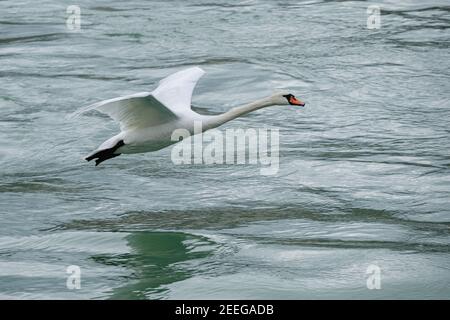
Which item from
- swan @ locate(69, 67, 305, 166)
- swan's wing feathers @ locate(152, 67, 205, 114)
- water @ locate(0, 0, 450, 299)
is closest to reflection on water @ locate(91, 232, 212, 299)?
water @ locate(0, 0, 450, 299)

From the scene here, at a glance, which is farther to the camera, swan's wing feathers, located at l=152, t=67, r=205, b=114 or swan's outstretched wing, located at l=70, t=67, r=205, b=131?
swan's wing feathers, located at l=152, t=67, r=205, b=114

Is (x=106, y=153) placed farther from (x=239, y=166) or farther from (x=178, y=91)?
(x=239, y=166)

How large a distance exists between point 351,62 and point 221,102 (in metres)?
2.21

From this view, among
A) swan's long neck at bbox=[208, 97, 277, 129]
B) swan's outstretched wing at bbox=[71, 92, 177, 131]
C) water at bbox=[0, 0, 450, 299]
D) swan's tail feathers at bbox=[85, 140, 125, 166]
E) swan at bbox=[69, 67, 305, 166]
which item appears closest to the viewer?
water at bbox=[0, 0, 450, 299]

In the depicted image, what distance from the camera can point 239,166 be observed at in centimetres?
1272

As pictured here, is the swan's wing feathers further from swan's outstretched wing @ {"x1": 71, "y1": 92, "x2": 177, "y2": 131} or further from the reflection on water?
the reflection on water

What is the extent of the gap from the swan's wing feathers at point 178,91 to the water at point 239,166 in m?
0.97

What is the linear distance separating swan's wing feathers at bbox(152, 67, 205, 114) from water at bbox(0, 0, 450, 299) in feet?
3.20

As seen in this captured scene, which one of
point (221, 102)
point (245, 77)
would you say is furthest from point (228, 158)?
point (245, 77)

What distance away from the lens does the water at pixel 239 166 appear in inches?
380

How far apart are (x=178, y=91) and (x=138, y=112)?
107cm

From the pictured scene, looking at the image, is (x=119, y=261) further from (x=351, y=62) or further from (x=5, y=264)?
(x=351, y=62)

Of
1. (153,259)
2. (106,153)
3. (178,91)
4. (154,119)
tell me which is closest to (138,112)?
(154,119)

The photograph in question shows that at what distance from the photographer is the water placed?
380 inches
